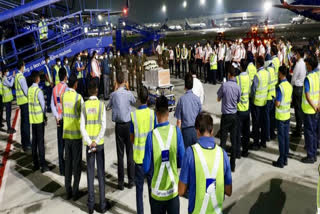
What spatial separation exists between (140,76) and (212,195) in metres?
10.9

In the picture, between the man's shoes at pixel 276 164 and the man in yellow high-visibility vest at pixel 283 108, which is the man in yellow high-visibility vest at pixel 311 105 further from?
the man's shoes at pixel 276 164

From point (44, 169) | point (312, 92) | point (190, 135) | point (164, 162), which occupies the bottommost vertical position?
point (44, 169)

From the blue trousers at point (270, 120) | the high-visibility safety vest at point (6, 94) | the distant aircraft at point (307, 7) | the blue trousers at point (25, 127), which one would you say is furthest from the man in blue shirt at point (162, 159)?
the distant aircraft at point (307, 7)

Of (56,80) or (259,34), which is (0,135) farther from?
(259,34)

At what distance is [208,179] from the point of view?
263 centimetres

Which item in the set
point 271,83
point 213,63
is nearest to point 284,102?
point 271,83

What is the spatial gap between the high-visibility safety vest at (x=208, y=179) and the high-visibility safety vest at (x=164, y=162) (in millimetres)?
612

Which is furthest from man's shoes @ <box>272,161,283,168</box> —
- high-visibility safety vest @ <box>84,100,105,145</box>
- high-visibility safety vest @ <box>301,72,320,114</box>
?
high-visibility safety vest @ <box>84,100,105,145</box>

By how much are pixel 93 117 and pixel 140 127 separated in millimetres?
982

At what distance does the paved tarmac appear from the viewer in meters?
4.87

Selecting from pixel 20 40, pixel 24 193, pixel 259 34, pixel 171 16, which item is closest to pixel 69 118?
pixel 24 193

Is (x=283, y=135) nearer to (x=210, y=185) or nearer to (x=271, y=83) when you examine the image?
(x=271, y=83)

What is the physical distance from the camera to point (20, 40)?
1375cm

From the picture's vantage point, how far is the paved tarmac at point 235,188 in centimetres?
487
